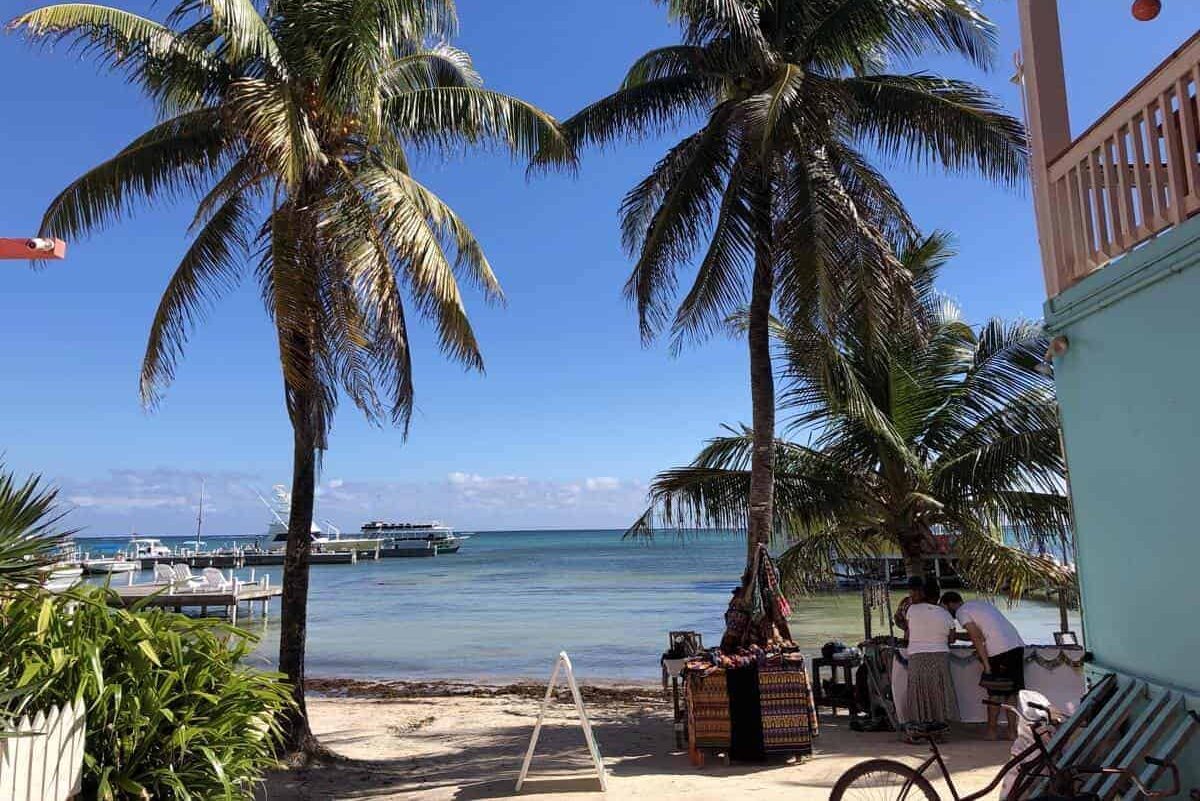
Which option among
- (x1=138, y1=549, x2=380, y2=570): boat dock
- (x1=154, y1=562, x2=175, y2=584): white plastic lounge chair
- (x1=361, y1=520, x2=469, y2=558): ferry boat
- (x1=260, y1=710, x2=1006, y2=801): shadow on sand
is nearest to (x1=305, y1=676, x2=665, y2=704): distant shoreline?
(x1=260, y1=710, x2=1006, y2=801): shadow on sand

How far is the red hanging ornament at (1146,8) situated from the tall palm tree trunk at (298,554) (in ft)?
27.3

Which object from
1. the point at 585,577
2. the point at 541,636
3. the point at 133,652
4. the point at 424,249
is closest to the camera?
the point at 133,652

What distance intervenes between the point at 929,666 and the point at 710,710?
8.38ft

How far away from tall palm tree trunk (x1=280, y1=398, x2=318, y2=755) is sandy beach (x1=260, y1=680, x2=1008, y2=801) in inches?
44.4

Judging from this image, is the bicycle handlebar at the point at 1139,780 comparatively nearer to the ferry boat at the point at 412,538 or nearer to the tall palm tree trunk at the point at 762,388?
the tall palm tree trunk at the point at 762,388

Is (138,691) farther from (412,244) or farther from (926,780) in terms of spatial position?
(412,244)

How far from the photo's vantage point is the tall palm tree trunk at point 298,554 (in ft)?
32.0

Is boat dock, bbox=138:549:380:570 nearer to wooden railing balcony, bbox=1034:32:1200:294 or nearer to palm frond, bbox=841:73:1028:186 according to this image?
palm frond, bbox=841:73:1028:186

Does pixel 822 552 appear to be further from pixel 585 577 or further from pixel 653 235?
pixel 585 577

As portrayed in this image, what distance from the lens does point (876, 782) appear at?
515cm

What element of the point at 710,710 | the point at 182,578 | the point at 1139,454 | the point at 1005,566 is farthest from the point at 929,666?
the point at 182,578

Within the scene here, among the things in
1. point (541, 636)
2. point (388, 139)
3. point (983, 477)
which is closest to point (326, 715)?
point (388, 139)

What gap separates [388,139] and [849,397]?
21.2 feet

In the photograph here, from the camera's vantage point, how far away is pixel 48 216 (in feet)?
35.1
